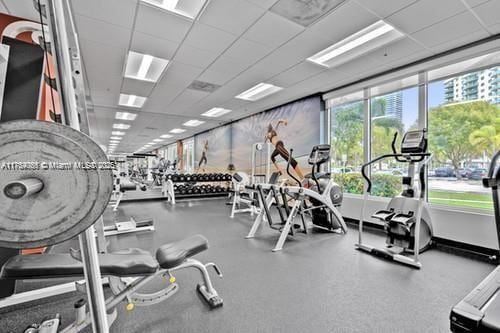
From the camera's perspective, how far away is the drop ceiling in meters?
2.45

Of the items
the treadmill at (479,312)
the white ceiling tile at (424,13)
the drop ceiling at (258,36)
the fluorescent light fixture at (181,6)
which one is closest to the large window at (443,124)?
the drop ceiling at (258,36)

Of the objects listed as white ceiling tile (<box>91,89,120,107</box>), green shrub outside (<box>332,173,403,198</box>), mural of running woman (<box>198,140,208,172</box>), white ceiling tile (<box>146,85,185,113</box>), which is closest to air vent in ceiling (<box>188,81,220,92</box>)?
white ceiling tile (<box>146,85,185,113</box>)

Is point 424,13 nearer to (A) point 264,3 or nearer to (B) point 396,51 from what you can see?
(B) point 396,51

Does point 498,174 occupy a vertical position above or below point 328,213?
above

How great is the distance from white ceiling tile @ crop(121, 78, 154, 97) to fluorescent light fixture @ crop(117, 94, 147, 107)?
0.42m

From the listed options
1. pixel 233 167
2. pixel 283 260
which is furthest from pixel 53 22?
pixel 233 167

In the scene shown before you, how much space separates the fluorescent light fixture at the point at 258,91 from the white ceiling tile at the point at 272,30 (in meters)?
1.71

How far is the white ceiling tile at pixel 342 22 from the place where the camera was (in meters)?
2.48

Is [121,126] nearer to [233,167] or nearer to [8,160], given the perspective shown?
[233,167]

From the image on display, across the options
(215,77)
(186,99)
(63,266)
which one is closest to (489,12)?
(215,77)

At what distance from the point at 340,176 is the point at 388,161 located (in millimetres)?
1088

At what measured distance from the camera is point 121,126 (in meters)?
9.84

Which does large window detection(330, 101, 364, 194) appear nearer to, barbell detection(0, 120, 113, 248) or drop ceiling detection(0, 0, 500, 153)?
drop ceiling detection(0, 0, 500, 153)

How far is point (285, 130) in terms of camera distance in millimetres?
6352
